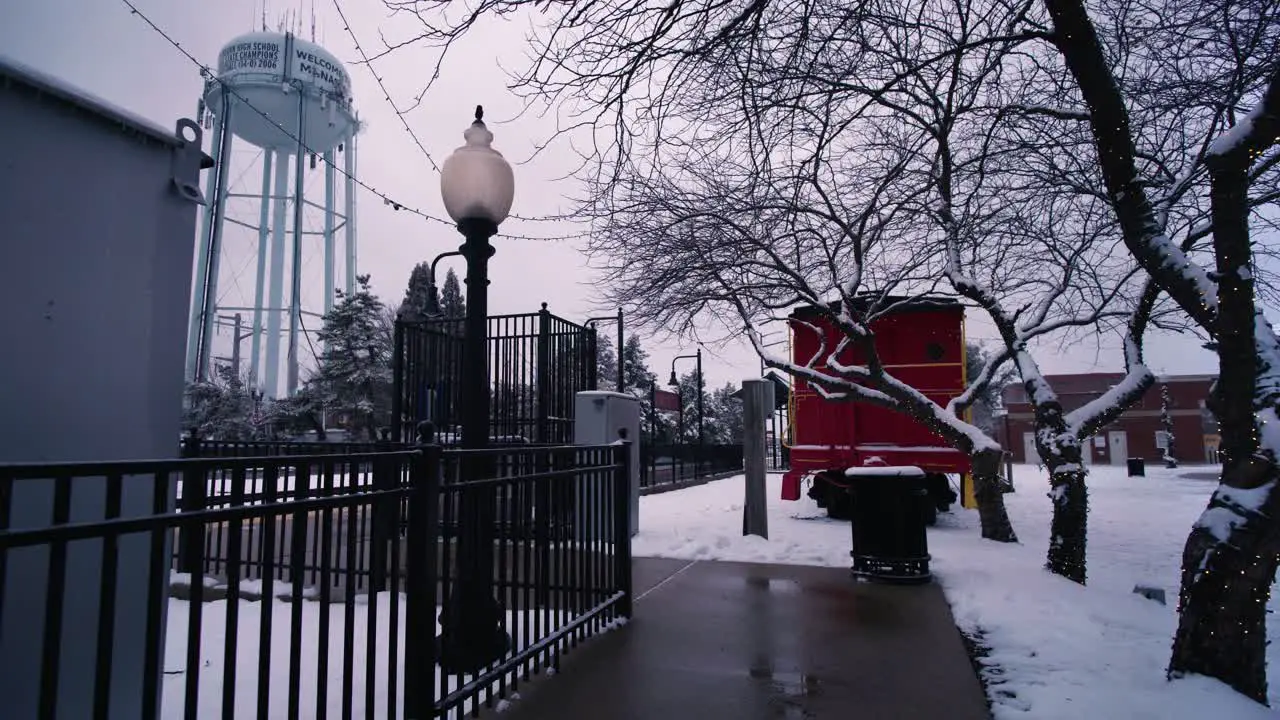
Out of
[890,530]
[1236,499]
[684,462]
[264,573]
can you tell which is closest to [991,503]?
[890,530]

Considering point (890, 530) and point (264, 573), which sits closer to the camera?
point (264, 573)

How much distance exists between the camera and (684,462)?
25.8 metres

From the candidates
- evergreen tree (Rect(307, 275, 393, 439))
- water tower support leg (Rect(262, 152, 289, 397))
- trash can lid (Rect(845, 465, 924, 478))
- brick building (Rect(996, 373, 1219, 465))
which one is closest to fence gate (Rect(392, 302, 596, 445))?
trash can lid (Rect(845, 465, 924, 478))

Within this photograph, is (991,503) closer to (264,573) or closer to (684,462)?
(264,573)

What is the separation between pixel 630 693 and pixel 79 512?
2643mm

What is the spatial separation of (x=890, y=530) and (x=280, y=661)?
5172 millimetres

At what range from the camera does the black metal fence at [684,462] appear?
19750 millimetres

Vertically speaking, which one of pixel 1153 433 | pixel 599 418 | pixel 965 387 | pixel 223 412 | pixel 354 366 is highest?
pixel 354 366

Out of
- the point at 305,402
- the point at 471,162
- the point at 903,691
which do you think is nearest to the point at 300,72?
the point at 305,402

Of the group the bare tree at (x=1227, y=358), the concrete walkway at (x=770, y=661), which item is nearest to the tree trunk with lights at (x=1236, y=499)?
the bare tree at (x=1227, y=358)

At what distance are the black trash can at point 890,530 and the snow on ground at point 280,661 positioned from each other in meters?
3.34

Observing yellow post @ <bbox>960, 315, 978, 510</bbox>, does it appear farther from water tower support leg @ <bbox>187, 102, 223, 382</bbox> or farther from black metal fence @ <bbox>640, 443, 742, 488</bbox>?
water tower support leg @ <bbox>187, 102, 223, 382</bbox>

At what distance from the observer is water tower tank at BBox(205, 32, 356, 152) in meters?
42.4

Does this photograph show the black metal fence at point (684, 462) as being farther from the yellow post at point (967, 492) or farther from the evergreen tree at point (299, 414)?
the evergreen tree at point (299, 414)
